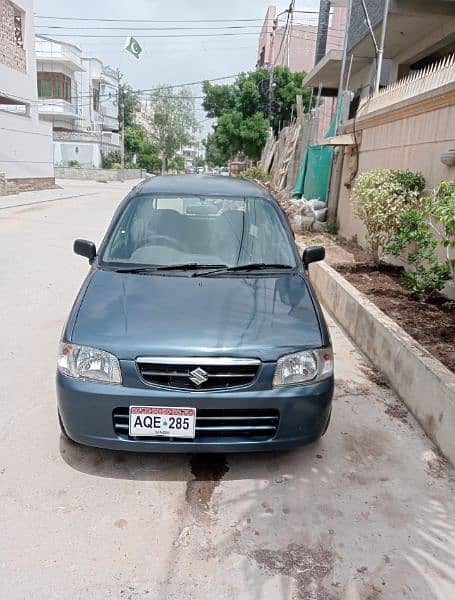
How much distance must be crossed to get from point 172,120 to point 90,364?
2224 inches

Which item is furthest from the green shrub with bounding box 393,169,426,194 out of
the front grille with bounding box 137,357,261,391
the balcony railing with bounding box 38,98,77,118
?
the balcony railing with bounding box 38,98,77,118

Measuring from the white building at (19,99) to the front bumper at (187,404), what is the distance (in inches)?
766

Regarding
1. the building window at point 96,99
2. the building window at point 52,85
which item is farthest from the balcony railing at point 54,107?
the building window at point 96,99

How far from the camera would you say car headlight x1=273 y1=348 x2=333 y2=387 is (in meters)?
2.70

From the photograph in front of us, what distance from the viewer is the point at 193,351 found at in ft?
8.50

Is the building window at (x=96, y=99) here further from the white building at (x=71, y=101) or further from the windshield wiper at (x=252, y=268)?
the windshield wiper at (x=252, y=268)

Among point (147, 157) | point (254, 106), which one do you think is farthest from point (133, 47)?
point (147, 157)

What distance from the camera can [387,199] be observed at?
646 cm

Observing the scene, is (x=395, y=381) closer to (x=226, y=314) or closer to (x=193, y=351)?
(x=226, y=314)

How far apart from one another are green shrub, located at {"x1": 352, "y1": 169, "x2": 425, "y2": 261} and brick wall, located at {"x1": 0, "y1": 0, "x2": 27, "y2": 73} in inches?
740

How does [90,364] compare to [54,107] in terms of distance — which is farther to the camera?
[54,107]

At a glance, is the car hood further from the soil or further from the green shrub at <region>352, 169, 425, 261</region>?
the green shrub at <region>352, 169, 425, 261</region>

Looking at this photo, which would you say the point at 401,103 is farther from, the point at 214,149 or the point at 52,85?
the point at 52,85

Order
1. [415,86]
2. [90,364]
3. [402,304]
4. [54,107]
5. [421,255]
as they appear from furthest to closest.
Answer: [54,107] < [415,86] < [421,255] < [402,304] < [90,364]
